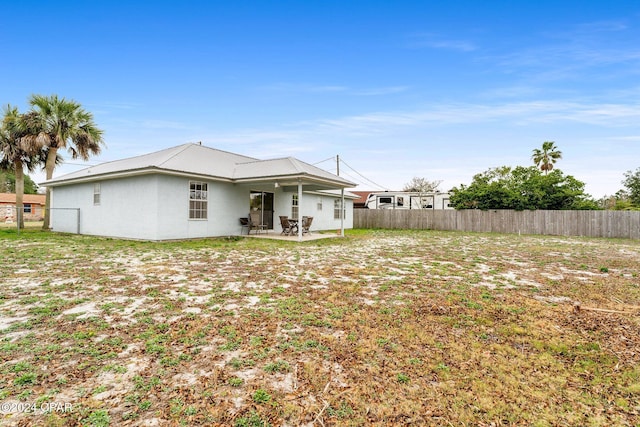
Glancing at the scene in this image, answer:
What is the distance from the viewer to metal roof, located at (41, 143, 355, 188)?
39.5 ft

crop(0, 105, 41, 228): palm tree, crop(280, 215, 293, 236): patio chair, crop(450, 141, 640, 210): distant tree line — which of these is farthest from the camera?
crop(450, 141, 640, 210): distant tree line

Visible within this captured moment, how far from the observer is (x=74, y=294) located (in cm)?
471

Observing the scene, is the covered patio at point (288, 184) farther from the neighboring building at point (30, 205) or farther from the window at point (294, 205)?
the neighboring building at point (30, 205)

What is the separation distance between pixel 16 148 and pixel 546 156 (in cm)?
3984

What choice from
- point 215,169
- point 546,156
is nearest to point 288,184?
point 215,169

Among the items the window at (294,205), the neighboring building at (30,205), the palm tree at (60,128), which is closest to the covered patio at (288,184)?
the window at (294,205)

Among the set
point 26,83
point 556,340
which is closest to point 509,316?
point 556,340

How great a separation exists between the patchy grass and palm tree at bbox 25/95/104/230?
1207 cm

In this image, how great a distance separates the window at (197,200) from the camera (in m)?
12.6

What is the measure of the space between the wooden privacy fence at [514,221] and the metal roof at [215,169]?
9.42m

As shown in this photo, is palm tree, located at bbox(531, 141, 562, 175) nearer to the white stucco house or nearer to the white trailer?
the white trailer

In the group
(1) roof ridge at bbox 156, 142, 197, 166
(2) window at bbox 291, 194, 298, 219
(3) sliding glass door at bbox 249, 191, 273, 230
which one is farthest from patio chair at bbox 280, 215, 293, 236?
(1) roof ridge at bbox 156, 142, 197, 166

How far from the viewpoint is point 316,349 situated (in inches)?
119

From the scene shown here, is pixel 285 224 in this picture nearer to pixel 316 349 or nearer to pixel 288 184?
pixel 288 184
